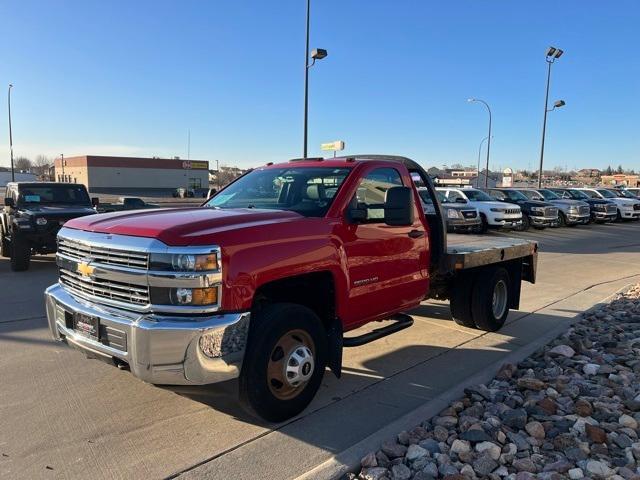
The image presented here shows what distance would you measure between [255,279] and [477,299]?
11.9 ft

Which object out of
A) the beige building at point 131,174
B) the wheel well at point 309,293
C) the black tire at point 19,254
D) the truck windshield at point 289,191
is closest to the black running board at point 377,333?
the wheel well at point 309,293

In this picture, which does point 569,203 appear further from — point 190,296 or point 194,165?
point 194,165

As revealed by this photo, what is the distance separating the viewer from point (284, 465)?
3311mm

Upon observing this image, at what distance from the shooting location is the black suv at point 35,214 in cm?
1069

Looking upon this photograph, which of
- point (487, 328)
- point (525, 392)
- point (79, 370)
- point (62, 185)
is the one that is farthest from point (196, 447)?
point (62, 185)

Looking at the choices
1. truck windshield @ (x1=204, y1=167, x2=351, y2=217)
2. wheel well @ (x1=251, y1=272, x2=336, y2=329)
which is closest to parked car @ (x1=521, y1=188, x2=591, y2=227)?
truck windshield @ (x1=204, y1=167, x2=351, y2=217)

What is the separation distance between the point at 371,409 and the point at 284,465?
3.60 ft

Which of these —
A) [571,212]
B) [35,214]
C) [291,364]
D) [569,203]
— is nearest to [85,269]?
[291,364]

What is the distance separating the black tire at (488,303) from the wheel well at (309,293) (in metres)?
2.70

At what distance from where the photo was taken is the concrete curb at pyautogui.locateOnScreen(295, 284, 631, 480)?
3.20m

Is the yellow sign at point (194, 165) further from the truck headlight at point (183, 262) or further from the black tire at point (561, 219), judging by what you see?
the truck headlight at point (183, 262)

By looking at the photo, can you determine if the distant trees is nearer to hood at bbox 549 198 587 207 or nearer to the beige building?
the beige building

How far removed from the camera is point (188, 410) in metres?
4.11

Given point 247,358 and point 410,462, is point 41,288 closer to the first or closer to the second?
point 247,358
